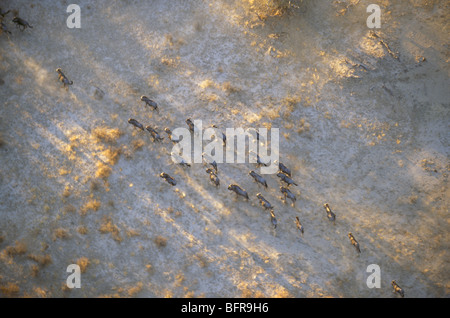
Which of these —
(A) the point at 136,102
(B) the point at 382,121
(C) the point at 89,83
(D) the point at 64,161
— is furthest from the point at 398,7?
(D) the point at 64,161

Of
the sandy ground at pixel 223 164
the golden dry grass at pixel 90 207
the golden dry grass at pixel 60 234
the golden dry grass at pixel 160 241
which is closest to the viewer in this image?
the sandy ground at pixel 223 164

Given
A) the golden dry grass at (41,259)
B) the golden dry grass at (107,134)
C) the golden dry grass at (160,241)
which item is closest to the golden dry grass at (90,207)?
the golden dry grass at (41,259)

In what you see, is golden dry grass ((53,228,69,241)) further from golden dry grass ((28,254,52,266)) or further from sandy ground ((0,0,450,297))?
golden dry grass ((28,254,52,266))

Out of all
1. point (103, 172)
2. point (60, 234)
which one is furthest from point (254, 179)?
point (60, 234)

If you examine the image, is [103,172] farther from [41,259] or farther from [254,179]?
[254,179]

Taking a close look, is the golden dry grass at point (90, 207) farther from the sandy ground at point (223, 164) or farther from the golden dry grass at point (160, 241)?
the golden dry grass at point (160, 241)

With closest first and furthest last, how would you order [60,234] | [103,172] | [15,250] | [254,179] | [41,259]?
[41,259] → [15,250] → [60,234] → [103,172] → [254,179]

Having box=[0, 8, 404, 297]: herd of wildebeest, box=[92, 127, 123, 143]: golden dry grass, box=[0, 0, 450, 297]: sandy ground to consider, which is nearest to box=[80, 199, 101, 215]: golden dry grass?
box=[0, 0, 450, 297]: sandy ground

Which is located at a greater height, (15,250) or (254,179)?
(254,179)

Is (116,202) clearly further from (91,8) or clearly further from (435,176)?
(435,176)
